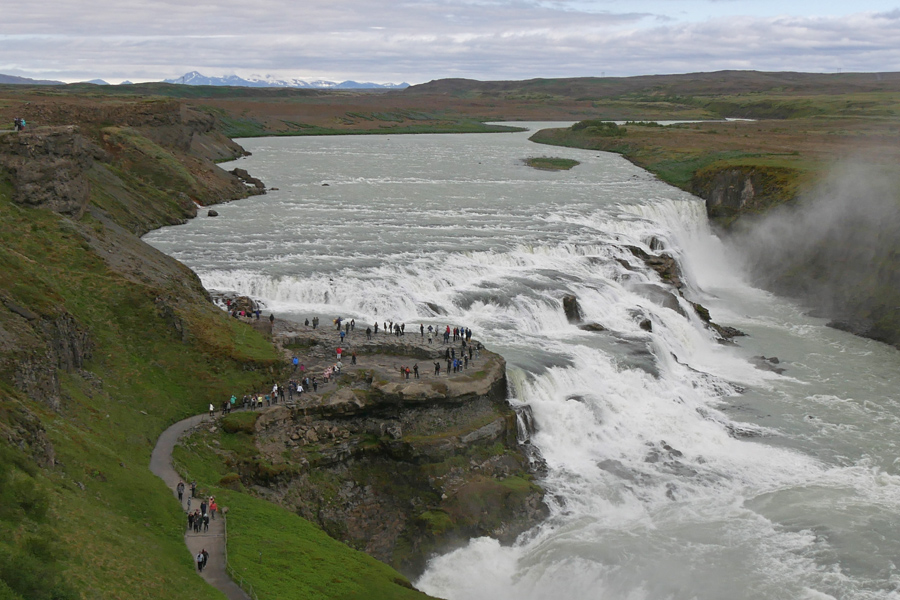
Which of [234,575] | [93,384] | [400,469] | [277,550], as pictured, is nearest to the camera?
[234,575]

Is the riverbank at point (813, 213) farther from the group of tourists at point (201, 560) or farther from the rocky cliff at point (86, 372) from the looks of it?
the group of tourists at point (201, 560)

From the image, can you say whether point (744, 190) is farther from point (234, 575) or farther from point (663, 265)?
point (234, 575)

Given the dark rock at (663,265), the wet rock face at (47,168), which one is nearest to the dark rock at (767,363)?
the dark rock at (663,265)

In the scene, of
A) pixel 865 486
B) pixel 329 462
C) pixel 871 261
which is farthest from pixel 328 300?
pixel 871 261

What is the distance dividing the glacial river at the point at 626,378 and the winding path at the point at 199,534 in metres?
9.11

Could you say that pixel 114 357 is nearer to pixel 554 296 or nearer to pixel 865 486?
pixel 554 296

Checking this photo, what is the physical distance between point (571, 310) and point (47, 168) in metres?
30.5

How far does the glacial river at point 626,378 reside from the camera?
3222 centimetres

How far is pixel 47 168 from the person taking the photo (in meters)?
46.0

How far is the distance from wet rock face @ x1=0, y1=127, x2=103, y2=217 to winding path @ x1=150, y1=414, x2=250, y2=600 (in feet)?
60.1

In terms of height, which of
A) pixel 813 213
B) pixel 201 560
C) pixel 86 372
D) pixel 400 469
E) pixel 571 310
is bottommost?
pixel 400 469

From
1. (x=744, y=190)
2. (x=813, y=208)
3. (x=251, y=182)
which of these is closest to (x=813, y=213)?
(x=813, y=208)

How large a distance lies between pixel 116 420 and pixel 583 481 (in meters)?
19.2

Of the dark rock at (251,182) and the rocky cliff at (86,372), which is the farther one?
the dark rock at (251,182)
